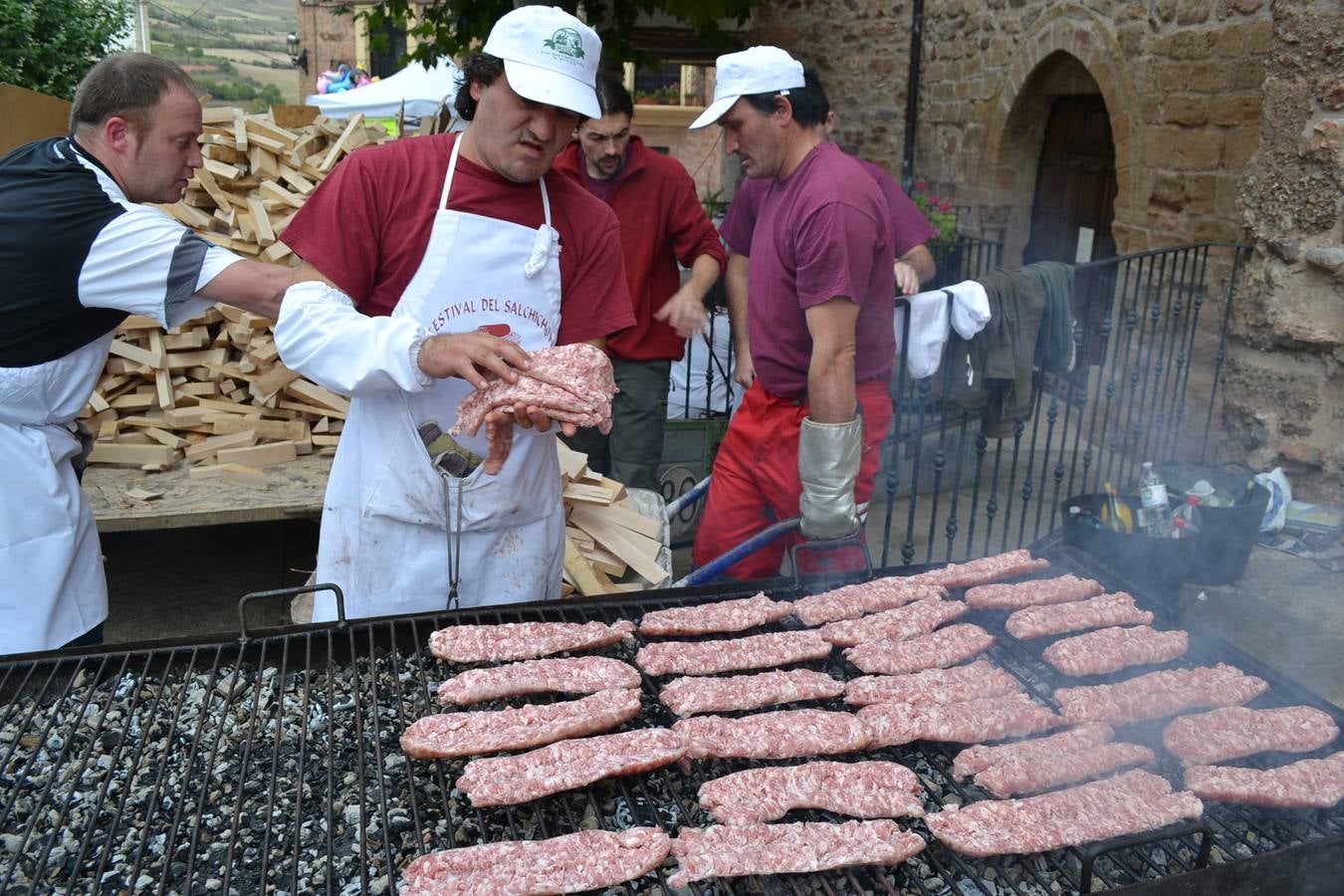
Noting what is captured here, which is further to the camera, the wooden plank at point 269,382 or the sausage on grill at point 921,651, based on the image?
the wooden plank at point 269,382

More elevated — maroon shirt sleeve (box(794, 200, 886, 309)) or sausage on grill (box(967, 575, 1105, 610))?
maroon shirt sleeve (box(794, 200, 886, 309))

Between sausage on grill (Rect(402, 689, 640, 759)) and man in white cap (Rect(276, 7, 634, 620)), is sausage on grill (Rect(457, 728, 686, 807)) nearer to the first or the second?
sausage on grill (Rect(402, 689, 640, 759))

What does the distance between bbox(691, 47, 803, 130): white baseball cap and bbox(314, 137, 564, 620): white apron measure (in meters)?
1.22

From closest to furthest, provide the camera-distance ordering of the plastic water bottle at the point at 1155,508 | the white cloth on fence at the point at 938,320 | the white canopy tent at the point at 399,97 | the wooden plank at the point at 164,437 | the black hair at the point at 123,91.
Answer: the black hair at the point at 123,91
the white cloth on fence at the point at 938,320
the plastic water bottle at the point at 1155,508
the wooden plank at the point at 164,437
the white canopy tent at the point at 399,97

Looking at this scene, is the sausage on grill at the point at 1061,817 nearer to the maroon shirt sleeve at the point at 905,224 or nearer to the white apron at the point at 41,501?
the white apron at the point at 41,501

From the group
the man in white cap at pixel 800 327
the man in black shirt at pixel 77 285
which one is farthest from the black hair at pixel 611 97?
the man in black shirt at pixel 77 285

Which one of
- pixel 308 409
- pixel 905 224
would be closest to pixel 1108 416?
pixel 905 224

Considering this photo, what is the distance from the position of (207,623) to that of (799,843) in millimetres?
4780

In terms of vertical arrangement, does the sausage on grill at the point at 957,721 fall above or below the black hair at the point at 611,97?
below

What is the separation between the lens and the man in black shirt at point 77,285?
9.46ft

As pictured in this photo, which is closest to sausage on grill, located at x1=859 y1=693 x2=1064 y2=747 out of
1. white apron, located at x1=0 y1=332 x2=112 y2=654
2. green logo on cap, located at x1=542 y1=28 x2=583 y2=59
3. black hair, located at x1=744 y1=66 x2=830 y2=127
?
green logo on cap, located at x1=542 y1=28 x2=583 y2=59

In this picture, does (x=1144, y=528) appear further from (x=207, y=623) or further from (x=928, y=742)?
(x=207, y=623)

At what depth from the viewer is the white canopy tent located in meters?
14.1

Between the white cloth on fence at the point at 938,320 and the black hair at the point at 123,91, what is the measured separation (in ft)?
10.3
